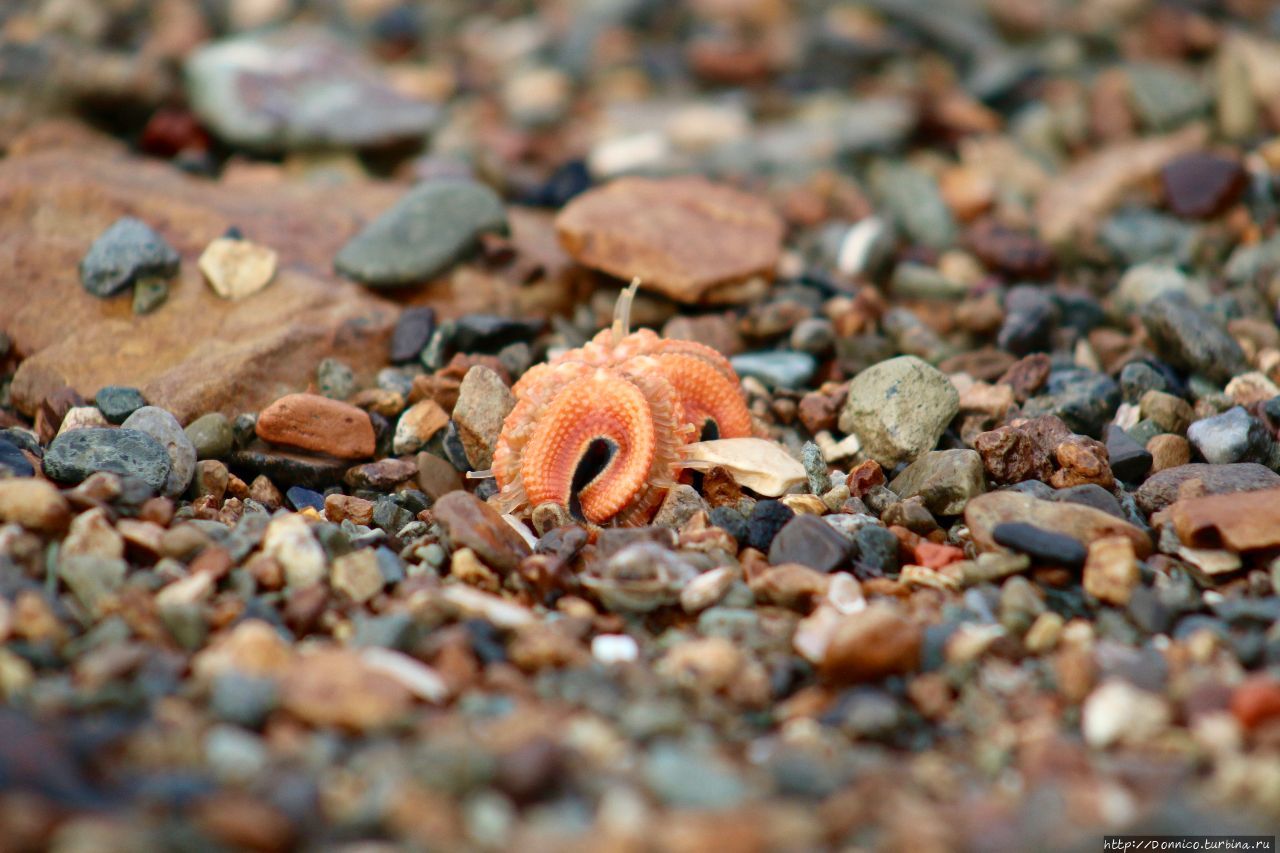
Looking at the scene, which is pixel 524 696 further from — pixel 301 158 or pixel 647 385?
pixel 301 158

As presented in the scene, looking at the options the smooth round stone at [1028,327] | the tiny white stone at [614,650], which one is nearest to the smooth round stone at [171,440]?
the tiny white stone at [614,650]

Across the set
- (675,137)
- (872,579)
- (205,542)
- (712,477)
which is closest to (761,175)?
(675,137)

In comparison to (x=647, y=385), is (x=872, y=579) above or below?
below

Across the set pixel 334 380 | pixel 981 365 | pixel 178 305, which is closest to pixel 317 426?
pixel 334 380

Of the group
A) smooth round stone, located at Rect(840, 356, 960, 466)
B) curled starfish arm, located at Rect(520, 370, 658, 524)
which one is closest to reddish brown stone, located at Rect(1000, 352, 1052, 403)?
smooth round stone, located at Rect(840, 356, 960, 466)

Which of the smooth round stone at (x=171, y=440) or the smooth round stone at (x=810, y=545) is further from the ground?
the smooth round stone at (x=810, y=545)

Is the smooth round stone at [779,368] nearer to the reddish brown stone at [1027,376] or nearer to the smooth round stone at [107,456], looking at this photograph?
the reddish brown stone at [1027,376]
